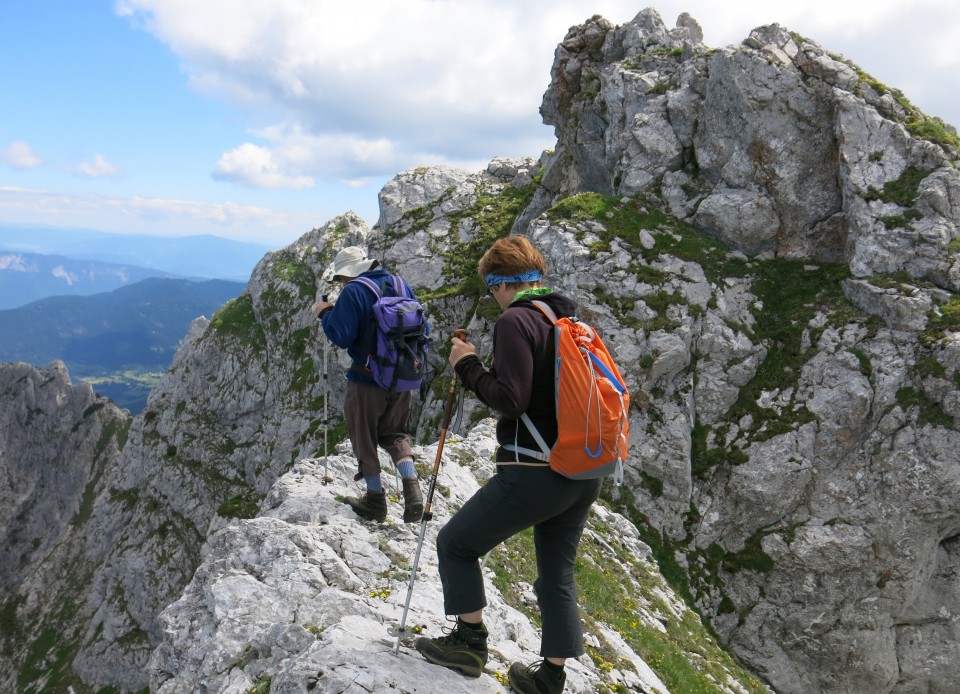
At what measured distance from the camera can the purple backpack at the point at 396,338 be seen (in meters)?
9.41

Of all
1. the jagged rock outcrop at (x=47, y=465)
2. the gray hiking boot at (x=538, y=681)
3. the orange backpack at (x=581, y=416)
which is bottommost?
the jagged rock outcrop at (x=47, y=465)

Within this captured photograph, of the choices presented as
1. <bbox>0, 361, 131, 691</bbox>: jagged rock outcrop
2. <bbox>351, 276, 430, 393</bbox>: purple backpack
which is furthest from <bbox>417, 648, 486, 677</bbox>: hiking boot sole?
<bbox>0, 361, 131, 691</bbox>: jagged rock outcrop

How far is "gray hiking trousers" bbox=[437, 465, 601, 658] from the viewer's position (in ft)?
17.8

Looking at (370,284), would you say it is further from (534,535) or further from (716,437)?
(716,437)

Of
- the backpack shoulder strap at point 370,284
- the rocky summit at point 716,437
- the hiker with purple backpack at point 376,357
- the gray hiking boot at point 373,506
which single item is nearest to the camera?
the rocky summit at point 716,437

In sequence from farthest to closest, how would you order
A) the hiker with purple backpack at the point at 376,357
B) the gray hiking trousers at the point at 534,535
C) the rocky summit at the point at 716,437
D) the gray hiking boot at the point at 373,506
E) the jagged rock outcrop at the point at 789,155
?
1. the jagged rock outcrop at the point at 789,155
2. the gray hiking boot at the point at 373,506
3. the hiker with purple backpack at the point at 376,357
4. the rocky summit at the point at 716,437
5. the gray hiking trousers at the point at 534,535

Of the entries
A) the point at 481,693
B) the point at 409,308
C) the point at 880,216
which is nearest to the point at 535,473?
the point at 481,693

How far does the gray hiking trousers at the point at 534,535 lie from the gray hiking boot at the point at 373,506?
192 inches

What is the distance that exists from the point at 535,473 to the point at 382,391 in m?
5.14

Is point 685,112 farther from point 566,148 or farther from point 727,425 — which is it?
point 727,425

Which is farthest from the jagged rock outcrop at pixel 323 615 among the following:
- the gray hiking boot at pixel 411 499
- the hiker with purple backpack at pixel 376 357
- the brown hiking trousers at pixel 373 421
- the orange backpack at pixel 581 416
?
the orange backpack at pixel 581 416

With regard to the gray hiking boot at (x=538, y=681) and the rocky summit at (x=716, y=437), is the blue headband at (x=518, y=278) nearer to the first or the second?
the gray hiking boot at (x=538, y=681)

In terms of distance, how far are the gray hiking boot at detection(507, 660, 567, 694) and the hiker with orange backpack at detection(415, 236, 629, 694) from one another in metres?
0.01

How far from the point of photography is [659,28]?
33.2 m
